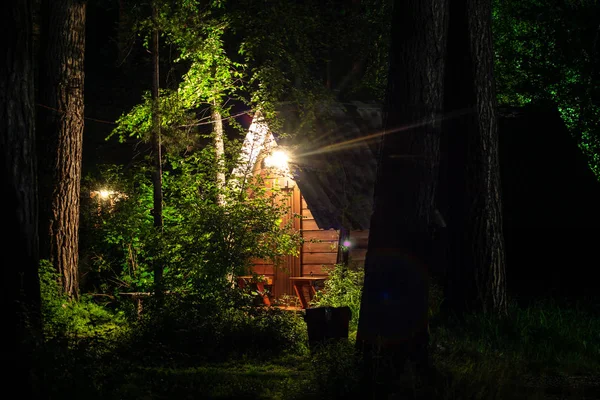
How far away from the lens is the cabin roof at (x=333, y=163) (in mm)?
14578

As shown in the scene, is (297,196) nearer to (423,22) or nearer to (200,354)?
(200,354)

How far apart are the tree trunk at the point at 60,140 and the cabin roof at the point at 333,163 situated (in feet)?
13.7

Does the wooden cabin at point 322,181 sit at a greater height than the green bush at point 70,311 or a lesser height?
greater

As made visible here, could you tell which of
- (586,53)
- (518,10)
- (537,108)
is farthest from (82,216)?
(518,10)

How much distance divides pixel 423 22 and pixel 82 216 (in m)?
10.4

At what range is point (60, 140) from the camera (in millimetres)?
13148

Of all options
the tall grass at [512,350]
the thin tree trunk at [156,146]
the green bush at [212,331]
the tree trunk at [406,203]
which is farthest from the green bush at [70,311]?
the tall grass at [512,350]

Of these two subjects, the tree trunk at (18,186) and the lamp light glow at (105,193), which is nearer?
the tree trunk at (18,186)

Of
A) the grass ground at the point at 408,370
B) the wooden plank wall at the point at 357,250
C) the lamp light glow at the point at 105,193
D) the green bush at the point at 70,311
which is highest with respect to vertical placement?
the lamp light glow at the point at 105,193

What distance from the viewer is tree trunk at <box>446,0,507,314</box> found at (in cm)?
1066

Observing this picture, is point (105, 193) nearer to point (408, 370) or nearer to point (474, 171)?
point (474, 171)

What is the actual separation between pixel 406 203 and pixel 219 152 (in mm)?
7657

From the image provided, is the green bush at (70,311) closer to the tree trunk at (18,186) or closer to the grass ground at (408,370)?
the grass ground at (408,370)

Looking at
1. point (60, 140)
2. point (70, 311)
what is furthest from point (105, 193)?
point (70, 311)
